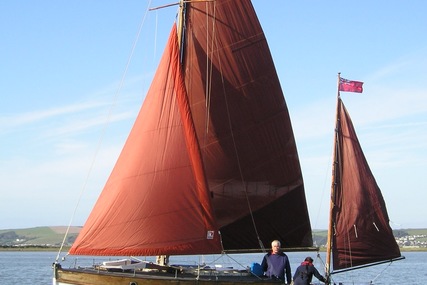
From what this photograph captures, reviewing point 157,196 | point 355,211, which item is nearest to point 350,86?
point 355,211

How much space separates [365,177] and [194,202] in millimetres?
11441

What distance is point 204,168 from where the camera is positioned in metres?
29.2

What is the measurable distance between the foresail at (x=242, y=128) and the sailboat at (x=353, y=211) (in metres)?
1.43

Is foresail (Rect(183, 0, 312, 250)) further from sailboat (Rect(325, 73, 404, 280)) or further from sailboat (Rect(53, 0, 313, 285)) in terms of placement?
sailboat (Rect(325, 73, 404, 280))

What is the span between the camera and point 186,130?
96.2ft

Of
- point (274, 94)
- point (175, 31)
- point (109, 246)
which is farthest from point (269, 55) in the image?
point (109, 246)

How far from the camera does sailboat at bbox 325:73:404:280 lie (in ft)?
117

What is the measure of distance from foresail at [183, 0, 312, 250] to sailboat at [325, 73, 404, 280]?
1430 mm

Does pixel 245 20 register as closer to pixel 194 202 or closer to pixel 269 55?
pixel 269 55

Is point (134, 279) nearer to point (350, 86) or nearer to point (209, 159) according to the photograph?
point (209, 159)

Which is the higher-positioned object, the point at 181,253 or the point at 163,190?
the point at 163,190

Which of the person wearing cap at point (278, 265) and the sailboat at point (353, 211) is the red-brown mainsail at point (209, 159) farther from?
the person wearing cap at point (278, 265)

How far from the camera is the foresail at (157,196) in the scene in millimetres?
27484

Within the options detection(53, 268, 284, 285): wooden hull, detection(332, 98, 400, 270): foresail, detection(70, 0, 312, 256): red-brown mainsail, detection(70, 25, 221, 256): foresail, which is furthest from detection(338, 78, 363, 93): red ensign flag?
detection(53, 268, 284, 285): wooden hull
